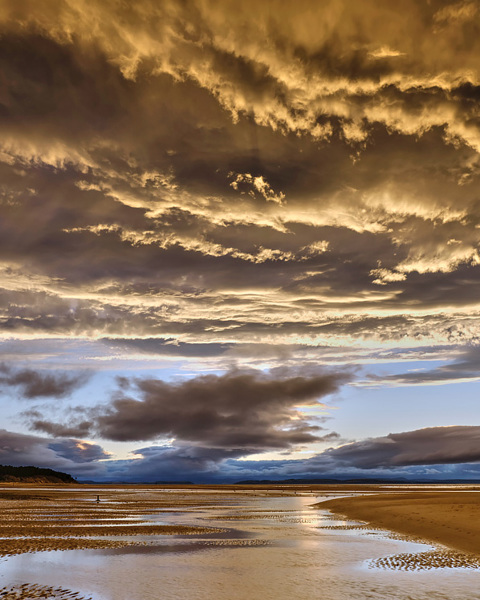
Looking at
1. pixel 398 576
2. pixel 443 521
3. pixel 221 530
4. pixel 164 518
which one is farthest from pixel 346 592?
pixel 164 518

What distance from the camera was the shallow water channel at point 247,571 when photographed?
57.4 ft

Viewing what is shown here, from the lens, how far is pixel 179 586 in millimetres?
18516

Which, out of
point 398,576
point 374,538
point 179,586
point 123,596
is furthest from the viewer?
point 374,538

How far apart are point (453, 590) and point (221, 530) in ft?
71.3

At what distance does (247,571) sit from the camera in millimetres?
21078

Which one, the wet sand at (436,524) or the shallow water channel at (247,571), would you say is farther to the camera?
the wet sand at (436,524)

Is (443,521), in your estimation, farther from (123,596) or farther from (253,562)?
(123,596)

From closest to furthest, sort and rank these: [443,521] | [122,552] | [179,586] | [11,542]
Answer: [179,586]
[122,552]
[11,542]
[443,521]

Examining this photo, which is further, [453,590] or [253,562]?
[253,562]

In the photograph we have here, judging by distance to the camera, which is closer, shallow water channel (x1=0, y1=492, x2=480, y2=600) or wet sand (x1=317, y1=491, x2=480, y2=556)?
shallow water channel (x1=0, y1=492, x2=480, y2=600)

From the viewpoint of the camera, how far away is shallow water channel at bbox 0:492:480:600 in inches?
688

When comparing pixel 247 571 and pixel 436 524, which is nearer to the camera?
pixel 247 571

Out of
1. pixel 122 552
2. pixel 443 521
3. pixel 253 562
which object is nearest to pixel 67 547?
pixel 122 552

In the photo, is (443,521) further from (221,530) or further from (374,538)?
(221,530)
